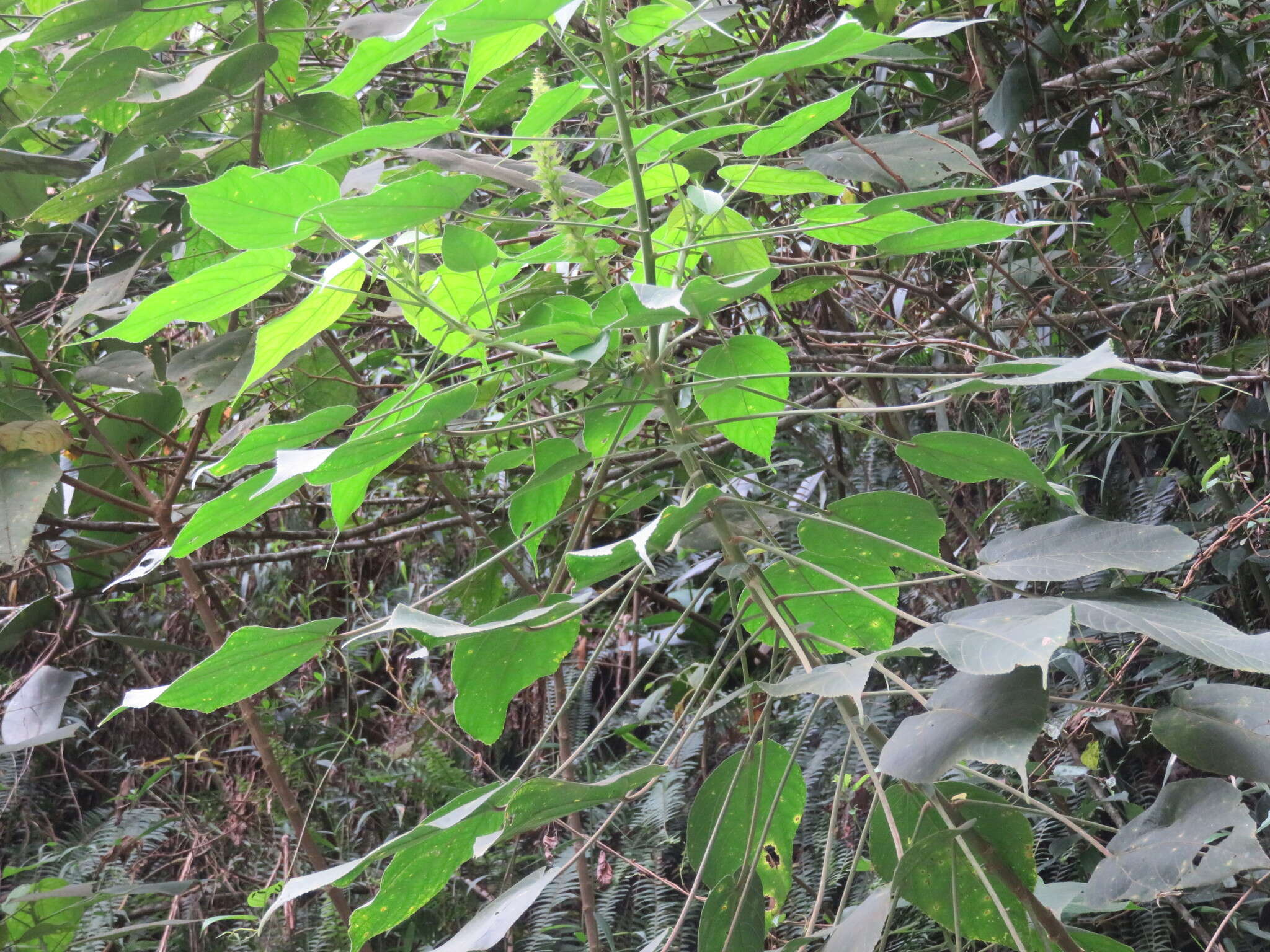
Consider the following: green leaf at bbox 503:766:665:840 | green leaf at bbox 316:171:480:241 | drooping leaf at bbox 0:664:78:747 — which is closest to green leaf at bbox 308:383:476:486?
green leaf at bbox 316:171:480:241

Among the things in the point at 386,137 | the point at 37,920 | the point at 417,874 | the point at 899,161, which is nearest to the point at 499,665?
the point at 417,874

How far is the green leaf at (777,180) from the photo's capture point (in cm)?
73

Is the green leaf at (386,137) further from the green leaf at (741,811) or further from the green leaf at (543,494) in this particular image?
the green leaf at (741,811)

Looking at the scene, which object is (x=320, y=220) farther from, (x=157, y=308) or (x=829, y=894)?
(x=829, y=894)

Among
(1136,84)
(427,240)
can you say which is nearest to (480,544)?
(427,240)

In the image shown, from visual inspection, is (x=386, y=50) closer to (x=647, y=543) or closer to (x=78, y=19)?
(x=647, y=543)

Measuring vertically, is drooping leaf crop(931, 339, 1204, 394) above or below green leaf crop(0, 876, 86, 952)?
above

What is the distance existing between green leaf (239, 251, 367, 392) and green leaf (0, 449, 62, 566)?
512 millimetres

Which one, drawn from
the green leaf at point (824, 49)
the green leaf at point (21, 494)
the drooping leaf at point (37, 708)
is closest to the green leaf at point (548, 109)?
the green leaf at point (824, 49)

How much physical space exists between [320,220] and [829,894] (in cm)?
176

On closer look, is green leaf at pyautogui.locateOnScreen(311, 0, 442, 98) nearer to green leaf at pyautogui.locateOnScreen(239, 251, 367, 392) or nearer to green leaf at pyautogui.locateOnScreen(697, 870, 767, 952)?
green leaf at pyautogui.locateOnScreen(239, 251, 367, 392)

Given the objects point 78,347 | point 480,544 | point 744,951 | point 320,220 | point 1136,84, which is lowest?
point 480,544

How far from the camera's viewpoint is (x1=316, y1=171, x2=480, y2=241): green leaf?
547 mm

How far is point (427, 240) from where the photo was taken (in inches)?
29.2
